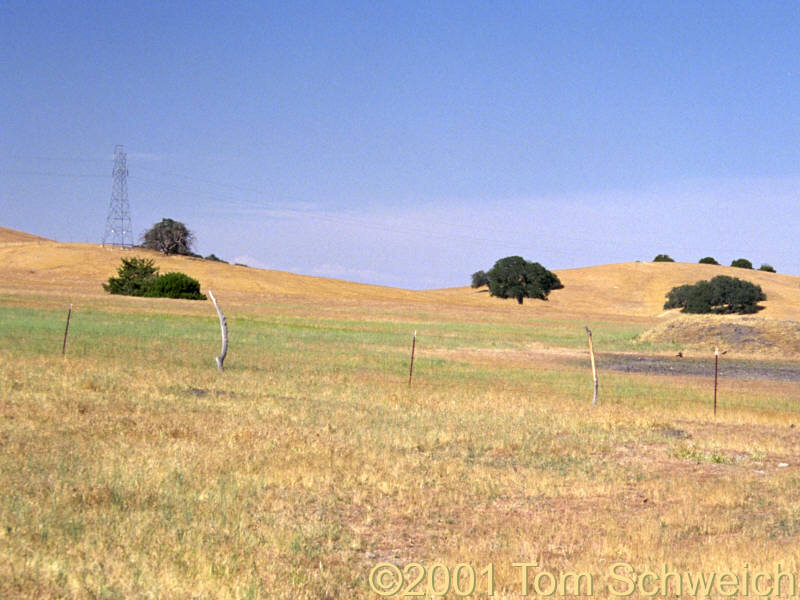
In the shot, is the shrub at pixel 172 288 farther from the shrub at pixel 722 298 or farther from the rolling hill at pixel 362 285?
the shrub at pixel 722 298

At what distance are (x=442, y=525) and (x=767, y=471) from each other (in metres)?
6.48

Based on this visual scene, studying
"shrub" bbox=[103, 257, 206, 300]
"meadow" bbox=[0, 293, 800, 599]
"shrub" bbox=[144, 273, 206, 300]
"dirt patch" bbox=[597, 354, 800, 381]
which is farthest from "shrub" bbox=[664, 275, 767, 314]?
"meadow" bbox=[0, 293, 800, 599]

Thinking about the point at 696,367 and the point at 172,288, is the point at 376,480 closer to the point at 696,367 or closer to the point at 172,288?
the point at 696,367

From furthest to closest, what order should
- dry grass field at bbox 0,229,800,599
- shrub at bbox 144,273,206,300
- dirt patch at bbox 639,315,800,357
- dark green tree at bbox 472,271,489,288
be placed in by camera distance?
dark green tree at bbox 472,271,489,288, shrub at bbox 144,273,206,300, dirt patch at bbox 639,315,800,357, dry grass field at bbox 0,229,800,599

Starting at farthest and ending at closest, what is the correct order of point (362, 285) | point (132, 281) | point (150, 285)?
point (362, 285) → point (132, 281) → point (150, 285)

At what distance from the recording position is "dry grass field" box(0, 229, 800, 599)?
779 cm

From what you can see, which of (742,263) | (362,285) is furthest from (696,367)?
(742,263)

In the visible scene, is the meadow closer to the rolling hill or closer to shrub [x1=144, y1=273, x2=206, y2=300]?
shrub [x1=144, y1=273, x2=206, y2=300]

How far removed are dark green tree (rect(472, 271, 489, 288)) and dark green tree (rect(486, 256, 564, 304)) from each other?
17.2 metres

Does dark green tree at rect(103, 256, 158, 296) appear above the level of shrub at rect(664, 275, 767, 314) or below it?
below

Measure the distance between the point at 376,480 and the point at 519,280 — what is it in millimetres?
96082

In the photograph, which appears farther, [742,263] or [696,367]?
[742,263]

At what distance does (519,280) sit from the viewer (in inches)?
4188

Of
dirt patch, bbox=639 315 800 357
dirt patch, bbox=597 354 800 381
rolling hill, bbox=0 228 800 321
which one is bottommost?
dirt patch, bbox=597 354 800 381
